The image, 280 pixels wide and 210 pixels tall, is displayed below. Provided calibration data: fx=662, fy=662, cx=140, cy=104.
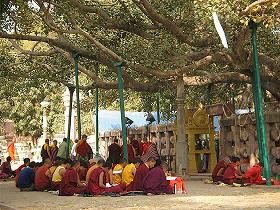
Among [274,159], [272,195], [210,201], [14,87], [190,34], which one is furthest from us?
[14,87]

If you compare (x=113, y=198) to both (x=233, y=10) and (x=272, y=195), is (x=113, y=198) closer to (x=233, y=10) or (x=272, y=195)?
(x=272, y=195)

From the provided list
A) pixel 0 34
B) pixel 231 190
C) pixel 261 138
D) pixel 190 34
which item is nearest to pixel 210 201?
pixel 231 190

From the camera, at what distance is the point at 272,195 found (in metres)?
16.3

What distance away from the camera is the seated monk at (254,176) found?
19.9m

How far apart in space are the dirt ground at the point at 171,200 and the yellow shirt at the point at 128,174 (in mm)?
1242

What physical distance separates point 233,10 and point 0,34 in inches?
335

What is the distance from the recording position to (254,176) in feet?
65.7

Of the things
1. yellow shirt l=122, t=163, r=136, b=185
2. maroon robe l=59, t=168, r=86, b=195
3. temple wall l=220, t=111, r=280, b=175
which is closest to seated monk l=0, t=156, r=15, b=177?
temple wall l=220, t=111, r=280, b=175

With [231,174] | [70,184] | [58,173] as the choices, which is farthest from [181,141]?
[70,184]

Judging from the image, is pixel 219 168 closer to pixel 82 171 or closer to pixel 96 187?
pixel 82 171

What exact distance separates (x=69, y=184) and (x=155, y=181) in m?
2.56

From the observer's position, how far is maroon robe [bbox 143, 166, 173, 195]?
17.4 meters

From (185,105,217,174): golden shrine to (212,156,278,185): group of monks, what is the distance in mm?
5927

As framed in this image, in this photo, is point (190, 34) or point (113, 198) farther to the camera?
point (190, 34)
